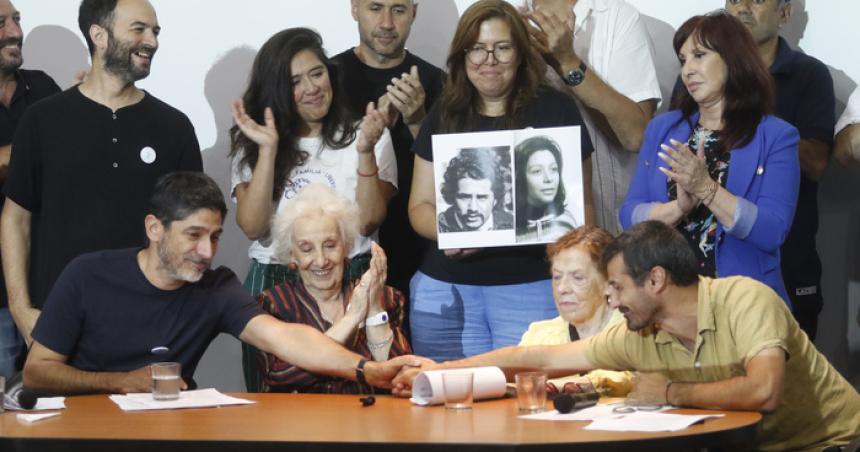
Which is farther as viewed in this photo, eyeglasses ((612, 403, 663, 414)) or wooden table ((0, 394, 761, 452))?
eyeglasses ((612, 403, 663, 414))

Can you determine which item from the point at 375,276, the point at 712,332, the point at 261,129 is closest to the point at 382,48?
the point at 261,129

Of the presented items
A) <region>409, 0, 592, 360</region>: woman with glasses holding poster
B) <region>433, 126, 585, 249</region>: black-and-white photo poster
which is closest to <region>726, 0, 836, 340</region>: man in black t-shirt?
<region>409, 0, 592, 360</region>: woman with glasses holding poster

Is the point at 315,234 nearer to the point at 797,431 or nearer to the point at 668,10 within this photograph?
the point at 797,431

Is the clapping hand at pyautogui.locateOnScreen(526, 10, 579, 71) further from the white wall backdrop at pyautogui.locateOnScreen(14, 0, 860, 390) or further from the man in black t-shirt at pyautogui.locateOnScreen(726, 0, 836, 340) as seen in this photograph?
the white wall backdrop at pyautogui.locateOnScreen(14, 0, 860, 390)

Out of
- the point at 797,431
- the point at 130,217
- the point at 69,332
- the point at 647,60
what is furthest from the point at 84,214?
the point at 797,431

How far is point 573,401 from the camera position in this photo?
352 centimetres

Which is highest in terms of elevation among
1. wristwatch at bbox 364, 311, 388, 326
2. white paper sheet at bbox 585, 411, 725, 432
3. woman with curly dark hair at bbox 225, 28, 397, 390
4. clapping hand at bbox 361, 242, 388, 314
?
woman with curly dark hair at bbox 225, 28, 397, 390

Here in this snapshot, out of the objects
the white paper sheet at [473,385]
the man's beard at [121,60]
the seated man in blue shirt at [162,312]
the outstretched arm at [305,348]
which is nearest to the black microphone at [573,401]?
the white paper sheet at [473,385]

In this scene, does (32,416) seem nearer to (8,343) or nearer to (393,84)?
(8,343)

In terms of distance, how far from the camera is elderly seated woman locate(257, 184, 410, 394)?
Result: 171 inches

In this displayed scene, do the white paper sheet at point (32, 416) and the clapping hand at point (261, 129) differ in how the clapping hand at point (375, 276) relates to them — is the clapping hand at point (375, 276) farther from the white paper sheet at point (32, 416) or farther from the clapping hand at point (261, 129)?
the white paper sheet at point (32, 416)

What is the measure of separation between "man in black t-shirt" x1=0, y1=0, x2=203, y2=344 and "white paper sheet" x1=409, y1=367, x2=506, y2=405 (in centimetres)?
156

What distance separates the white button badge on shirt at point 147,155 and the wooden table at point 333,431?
1370 mm

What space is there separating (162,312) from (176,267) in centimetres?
16
